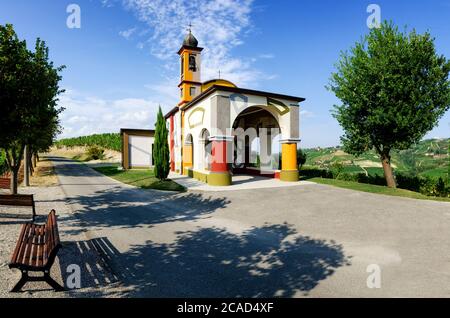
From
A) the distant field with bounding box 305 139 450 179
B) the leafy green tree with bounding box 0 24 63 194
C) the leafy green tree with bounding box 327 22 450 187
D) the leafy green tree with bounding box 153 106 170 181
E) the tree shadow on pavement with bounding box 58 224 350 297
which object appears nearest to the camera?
the tree shadow on pavement with bounding box 58 224 350 297

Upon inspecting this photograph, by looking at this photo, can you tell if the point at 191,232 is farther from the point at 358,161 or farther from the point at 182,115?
the point at 358,161

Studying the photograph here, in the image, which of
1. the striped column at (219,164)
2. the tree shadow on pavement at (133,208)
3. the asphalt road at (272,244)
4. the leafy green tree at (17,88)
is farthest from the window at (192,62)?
the leafy green tree at (17,88)

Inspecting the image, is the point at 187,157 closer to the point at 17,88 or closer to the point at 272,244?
the point at 17,88

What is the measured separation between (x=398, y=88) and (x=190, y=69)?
60.4 ft

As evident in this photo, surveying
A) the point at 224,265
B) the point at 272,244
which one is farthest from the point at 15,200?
the point at 272,244

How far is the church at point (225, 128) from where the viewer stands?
17203mm

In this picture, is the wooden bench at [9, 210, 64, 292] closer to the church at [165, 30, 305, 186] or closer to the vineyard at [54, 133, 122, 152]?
the church at [165, 30, 305, 186]

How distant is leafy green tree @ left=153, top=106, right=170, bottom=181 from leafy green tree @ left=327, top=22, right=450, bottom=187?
13.5 meters

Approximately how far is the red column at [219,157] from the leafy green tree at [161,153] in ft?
14.3

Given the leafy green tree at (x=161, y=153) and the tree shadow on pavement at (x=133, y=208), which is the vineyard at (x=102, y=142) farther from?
the tree shadow on pavement at (x=133, y=208)

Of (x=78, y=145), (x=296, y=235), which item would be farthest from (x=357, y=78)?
(x=78, y=145)

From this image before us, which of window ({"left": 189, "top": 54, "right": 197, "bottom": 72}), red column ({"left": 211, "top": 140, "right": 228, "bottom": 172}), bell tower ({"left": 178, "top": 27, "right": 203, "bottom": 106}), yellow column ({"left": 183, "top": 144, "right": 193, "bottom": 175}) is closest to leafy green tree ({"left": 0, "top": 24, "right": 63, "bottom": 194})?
red column ({"left": 211, "top": 140, "right": 228, "bottom": 172})

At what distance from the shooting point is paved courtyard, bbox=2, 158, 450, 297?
16.5 ft
